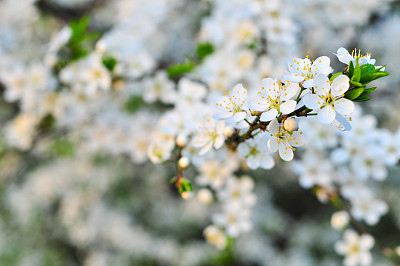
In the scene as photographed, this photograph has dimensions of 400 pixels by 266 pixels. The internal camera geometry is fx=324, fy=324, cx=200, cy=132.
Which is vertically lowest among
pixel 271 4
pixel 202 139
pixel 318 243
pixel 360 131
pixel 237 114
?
pixel 318 243

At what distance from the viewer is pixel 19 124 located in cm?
215

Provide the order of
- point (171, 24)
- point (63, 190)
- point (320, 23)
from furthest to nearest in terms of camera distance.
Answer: point (63, 190), point (171, 24), point (320, 23)

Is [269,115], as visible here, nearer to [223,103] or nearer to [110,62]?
[223,103]

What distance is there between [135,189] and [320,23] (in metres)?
2.11

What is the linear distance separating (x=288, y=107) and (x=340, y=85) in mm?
139

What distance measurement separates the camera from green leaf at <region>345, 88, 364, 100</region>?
2.61ft

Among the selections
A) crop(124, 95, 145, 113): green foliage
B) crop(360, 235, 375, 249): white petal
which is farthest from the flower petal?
crop(124, 95, 145, 113): green foliage

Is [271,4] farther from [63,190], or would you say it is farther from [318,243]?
[63,190]

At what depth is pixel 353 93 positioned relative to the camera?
Result: 814 millimetres

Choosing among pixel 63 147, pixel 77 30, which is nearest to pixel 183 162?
pixel 77 30

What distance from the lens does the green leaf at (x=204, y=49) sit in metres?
1.69

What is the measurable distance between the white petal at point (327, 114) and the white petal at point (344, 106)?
23 millimetres

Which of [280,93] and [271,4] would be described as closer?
[280,93]

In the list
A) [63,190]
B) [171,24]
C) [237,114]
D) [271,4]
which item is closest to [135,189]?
[63,190]
